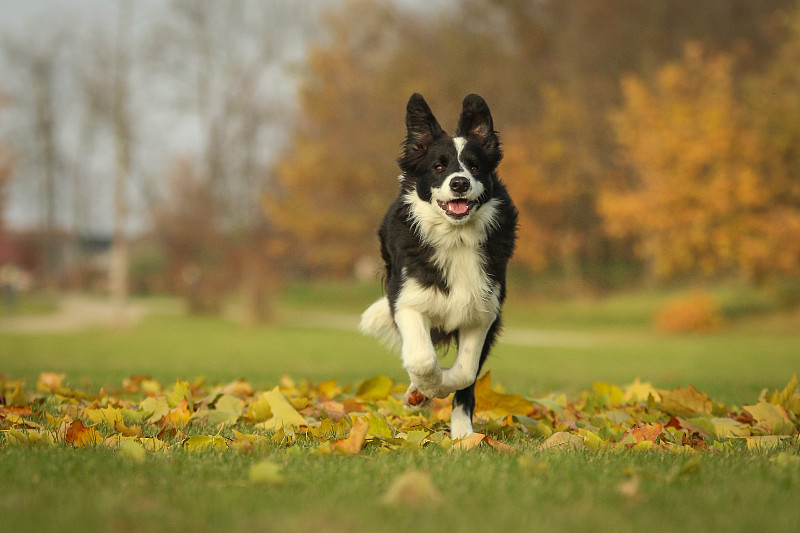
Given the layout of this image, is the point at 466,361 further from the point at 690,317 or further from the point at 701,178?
the point at 701,178

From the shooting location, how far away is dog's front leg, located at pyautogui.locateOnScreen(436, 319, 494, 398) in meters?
4.13

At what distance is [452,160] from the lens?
4.45m

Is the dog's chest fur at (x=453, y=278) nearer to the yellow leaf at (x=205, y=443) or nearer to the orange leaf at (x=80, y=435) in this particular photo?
the yellow leaf at (x=205, y=443)

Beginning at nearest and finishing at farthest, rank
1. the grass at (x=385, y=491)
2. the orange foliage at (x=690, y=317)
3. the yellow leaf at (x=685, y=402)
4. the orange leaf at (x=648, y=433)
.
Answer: the grass at (x=385, y=491), the orange leaf at (x=648, y=433), the yellow leaf at (x=685, y=402), the orange foliage at (x=690, y=317)

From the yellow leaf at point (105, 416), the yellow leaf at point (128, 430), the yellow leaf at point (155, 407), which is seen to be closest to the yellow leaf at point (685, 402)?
the yellow leaf at point (155, 407)

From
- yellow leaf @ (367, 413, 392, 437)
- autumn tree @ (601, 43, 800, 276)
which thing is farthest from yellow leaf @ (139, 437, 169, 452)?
autumn tree @ (601, 43, 800, 276)

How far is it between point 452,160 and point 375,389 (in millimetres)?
1977

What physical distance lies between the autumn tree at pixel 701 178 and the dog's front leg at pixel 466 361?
72.1 ft

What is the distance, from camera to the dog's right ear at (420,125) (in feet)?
15.2

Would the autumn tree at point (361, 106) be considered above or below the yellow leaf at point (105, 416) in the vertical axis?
above

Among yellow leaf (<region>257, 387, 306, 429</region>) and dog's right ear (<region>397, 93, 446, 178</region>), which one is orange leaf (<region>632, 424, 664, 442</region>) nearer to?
yellow leaf (<region>257, 387, 306, 429</region>)

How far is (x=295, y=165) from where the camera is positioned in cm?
3616

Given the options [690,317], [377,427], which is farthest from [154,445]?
[690,317]

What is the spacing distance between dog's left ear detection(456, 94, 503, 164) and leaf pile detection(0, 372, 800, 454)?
1.50 m
